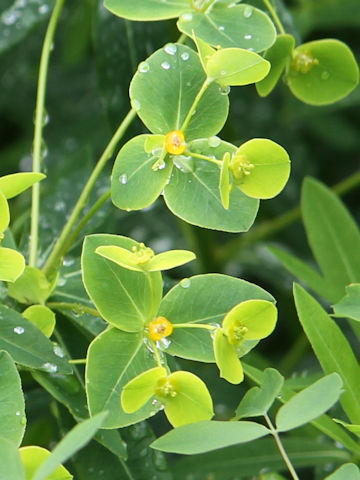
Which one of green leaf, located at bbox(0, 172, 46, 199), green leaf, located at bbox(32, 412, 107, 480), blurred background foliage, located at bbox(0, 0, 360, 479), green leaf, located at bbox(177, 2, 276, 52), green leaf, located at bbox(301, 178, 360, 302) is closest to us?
green leaf, located at bbox(32, 412, 107, 480)

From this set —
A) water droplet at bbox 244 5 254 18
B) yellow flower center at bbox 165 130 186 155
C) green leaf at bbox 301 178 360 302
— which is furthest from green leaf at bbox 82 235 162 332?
green leaf at bbox 301 178 360 302

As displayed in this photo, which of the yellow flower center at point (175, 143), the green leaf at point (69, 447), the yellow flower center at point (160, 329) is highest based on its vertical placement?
the yellow flower center at point (175, 143)

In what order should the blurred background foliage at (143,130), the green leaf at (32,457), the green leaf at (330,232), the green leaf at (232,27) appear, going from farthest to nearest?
the blurred background foliage at (143,130) < the green leaf at (330,232) < the green leaf at (232,27) < the green leaf at (32,457)

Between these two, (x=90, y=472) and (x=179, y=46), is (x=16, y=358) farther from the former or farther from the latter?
(x=179, y=46)

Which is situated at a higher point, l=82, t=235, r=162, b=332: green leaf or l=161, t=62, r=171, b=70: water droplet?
l=161, t=62, r=171, b=70: water droplet

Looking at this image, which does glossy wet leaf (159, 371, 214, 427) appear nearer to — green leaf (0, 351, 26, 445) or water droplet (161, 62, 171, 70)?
green leaf (0, 351, 26, 445)

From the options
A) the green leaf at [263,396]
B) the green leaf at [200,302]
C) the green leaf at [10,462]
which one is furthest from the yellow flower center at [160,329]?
the green leaf at [10,462]

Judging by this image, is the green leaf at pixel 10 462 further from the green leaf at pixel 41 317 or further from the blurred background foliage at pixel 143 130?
the blurred background foliage at pixel 143 130

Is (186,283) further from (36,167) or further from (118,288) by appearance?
(36,167)
